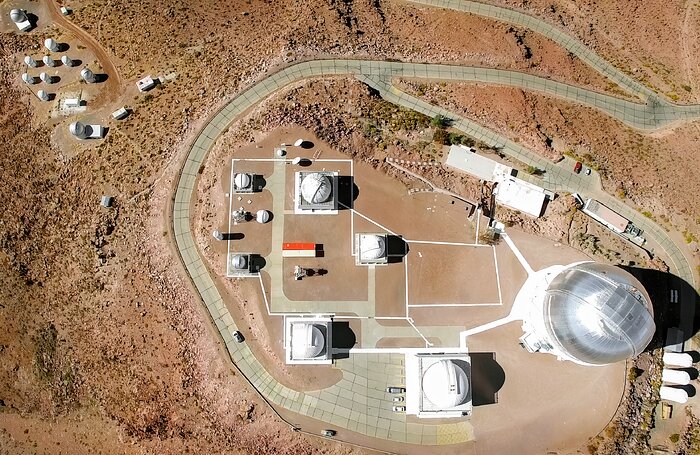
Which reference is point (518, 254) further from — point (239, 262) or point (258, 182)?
point (239, 262)

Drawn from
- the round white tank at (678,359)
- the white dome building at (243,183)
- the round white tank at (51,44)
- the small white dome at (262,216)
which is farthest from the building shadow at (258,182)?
the round white tank at (678,359)

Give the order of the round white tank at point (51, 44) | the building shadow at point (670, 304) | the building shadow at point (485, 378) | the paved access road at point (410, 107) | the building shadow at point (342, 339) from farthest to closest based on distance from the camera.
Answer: the round white tank at point (51, 44) < the building shadow at point (670, 304) < the building shadow at point (342, 339) < the building shadow at point (485, 378) < the paved access road at point (410, 107)

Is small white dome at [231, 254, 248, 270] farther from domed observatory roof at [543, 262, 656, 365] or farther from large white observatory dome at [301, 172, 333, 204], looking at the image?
domed observatory roof at [543, 262, 656, 365]

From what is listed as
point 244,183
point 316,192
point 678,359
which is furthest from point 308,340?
point 678,359

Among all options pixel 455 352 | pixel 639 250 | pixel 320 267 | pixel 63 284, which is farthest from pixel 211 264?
pixel 639 250

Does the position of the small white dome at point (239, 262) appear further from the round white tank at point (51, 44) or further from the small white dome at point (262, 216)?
the round white tank at point (51, 44)

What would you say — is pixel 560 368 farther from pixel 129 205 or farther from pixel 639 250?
pixel 129 205

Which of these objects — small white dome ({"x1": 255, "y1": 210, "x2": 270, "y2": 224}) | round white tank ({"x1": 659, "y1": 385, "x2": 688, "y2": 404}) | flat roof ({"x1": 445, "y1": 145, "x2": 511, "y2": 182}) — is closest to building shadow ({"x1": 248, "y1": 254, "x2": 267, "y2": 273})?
small white dome ({"x1": 255, "y1": 210, "x2": 270, "y2": 224})
